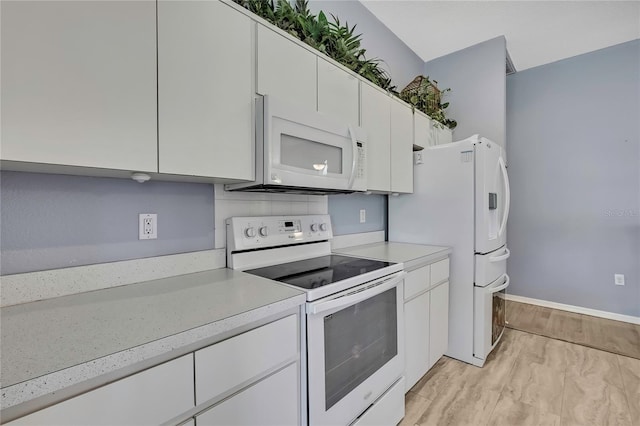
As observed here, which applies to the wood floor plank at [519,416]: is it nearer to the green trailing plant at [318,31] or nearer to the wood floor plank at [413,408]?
the wood floor plank at [413,408]

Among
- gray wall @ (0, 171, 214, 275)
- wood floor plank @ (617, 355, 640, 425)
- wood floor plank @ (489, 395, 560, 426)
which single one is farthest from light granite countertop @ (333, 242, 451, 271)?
wood floor plank @ (617, 355, 640, 425)

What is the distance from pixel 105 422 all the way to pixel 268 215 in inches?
44.8

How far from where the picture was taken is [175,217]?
4.32 feet

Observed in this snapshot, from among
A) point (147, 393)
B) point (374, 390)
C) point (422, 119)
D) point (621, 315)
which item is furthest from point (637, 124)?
point (147, 393)

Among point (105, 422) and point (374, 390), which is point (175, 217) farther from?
point (374, 390)

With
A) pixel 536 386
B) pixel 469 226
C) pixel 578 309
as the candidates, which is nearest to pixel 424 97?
pixel 469 226

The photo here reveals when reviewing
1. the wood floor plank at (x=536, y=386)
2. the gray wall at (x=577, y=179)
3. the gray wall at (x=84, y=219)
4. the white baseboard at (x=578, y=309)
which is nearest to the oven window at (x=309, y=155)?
the gray wall at (x=84, y=219)

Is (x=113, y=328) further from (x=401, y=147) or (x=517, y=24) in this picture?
(x=517, y=24)

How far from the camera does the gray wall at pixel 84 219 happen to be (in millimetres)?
952

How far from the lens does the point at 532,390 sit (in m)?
1.94

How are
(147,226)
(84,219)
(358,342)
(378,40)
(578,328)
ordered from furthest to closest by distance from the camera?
1. (578,328)
2. (378,40)
3. (358,342)
4. (147,226)
5. (84,219)

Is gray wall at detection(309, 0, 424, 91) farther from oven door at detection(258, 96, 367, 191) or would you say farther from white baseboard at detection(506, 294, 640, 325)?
white baseboard at detection(506, 294, 640, 325)

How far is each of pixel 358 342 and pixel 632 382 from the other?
2163 millimetres

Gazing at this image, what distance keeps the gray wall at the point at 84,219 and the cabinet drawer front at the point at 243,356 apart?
63 centimetres
